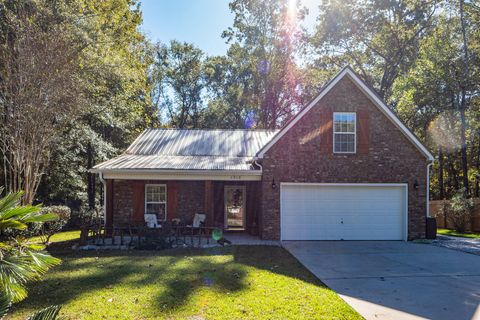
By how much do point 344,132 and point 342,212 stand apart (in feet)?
9.95

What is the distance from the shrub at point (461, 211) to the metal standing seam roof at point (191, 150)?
10.3 meters

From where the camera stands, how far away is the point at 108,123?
72.9 feet

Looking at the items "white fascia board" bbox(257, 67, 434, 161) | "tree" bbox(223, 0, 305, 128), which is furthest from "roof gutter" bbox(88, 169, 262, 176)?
"tree" bbox(223, 0, 305, 128)

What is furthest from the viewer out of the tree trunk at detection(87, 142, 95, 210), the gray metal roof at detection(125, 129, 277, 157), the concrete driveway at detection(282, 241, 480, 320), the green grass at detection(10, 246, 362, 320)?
the tree trunk at detection(87, 142, 95, 210)

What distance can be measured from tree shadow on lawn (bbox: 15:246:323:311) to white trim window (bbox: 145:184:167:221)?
4372mm

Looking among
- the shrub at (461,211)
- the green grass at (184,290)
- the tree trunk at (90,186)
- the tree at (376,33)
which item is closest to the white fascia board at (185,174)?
the green grass at (184,290)

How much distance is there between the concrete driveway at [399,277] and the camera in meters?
6.08

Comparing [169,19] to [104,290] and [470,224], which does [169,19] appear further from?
[470,224]

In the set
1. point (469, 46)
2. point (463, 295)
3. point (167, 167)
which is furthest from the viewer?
point (469, 46)

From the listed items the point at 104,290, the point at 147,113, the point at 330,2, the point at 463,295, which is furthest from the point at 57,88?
the point at 330,2

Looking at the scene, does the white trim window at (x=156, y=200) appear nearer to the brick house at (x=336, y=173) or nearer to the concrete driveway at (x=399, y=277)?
the brick house at (x=336, y=173)

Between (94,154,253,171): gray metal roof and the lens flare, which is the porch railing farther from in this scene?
the lens flare

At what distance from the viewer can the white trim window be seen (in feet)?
51.5

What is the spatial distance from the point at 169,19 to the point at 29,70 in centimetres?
773
